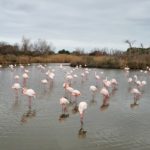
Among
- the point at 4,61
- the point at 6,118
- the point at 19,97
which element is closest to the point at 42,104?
the point at 19,97

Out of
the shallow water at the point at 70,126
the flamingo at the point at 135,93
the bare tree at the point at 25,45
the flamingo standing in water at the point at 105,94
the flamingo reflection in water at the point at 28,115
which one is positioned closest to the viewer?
the shallow water at the point at 70,126

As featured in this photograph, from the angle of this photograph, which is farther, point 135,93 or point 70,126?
point 135,93

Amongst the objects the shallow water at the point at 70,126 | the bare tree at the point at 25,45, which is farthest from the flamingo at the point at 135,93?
the bare tree at the point at 25,45

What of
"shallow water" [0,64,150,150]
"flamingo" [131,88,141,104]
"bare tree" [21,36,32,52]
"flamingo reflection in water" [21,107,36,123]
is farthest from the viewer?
"bare tree" [21,36,32,52]

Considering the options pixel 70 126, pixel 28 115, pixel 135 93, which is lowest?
pixel 70 126

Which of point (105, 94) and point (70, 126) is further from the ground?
point (105, 94)

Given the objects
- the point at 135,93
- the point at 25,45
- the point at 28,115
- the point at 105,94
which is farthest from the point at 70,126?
the point at 25,45

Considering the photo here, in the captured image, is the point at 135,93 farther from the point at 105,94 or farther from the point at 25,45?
the point at 25,45

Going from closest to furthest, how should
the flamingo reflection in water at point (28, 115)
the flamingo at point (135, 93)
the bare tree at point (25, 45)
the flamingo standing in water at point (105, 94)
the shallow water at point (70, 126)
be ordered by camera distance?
the shallow water at point (70, 126) < the flamingo reflection in water at point (28, 115) < the flamingo standing in water at point (105, 94) < the flamingo at point (135, 93) < the bare tree at point (25, 45)

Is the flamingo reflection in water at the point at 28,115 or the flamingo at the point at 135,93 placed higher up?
the flamingo at the point at 135,93

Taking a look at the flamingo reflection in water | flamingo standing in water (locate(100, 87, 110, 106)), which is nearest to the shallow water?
the flamingo reflection in water

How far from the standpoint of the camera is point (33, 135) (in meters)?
9.85

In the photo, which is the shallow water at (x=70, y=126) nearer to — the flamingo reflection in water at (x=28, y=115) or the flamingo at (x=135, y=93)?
the flamingo reflection in water at (x=28, y=115)

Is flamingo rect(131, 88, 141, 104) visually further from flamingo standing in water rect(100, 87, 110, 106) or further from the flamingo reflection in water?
the flamingo reflection in water
